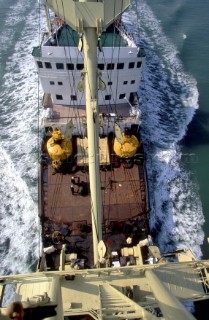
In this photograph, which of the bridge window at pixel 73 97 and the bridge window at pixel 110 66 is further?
the bridge window at pixel 73 97

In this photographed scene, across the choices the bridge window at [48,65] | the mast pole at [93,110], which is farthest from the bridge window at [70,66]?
the mast pole at [93,110]

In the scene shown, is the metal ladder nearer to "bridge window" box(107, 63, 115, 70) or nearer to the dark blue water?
the dark blue water

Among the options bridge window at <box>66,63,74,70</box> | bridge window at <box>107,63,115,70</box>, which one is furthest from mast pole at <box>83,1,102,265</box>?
bridge window at <box>107,63,115,70</box>

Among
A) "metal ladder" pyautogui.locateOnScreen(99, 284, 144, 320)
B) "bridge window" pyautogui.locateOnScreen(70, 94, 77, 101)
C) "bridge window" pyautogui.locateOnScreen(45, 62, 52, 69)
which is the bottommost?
"metal ladder" pyautogui.locateOnScreen(99, 284, 144, 320)

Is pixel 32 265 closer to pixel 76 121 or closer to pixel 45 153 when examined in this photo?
pixel 45 153

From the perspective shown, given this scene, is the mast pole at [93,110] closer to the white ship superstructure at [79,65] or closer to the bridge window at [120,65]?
the white ship superstructure at [79,65]

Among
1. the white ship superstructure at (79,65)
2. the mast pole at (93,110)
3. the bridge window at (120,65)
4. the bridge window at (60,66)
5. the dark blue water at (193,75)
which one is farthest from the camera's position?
the dark blue water at (193,75)

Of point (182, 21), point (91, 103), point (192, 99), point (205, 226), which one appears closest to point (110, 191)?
point (205, 226)

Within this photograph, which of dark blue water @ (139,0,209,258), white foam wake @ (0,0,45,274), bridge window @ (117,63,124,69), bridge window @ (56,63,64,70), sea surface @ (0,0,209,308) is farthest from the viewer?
dark blue water @ (139,0,209,258)

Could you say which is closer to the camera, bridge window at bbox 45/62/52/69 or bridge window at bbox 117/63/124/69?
bridge window at bbox 45/62/52/69

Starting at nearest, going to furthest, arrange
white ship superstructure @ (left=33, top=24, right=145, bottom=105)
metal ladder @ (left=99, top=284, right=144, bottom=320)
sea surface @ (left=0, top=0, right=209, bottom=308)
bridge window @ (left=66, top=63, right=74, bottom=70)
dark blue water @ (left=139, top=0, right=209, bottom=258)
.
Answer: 1. metal ladder @ (left=99, top=284, right=144, bottom=320)
2. white ship superstructure @ (left=33, top=24, right=145, bottom=105)
3. bridge window @ (left=66, top=63, right=74, bottom=70)
4. sea surface @ (left=0, top=0, right=209, bottom=308)
5. dark blue water @ (left=139, top=0, right=209, bottom=258)
